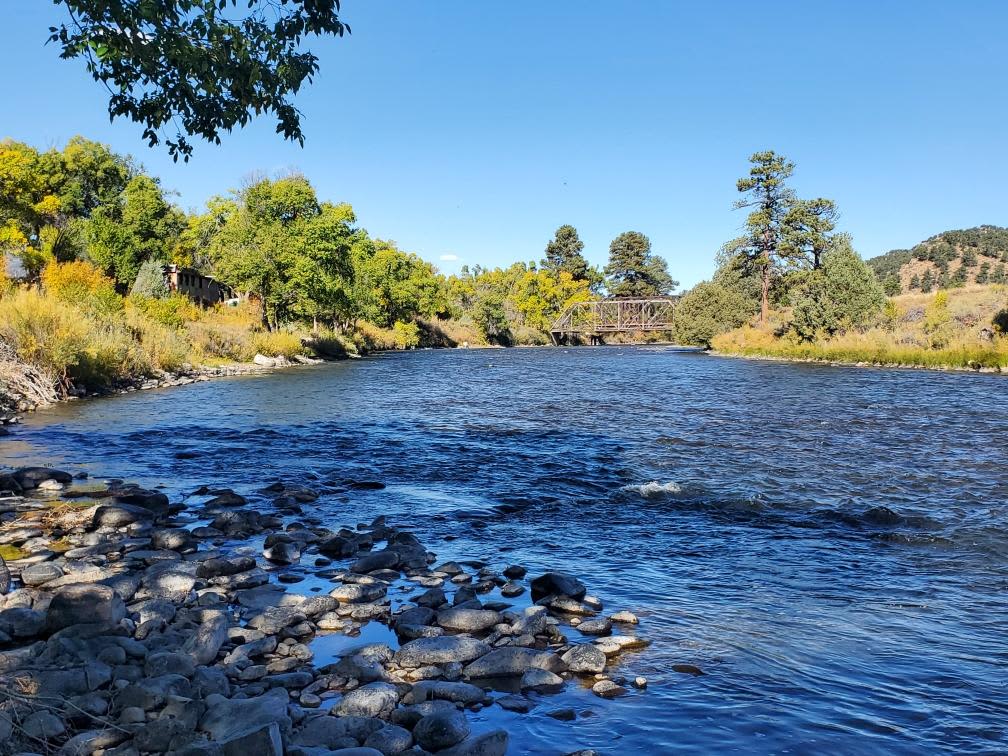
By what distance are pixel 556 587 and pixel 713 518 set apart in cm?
411

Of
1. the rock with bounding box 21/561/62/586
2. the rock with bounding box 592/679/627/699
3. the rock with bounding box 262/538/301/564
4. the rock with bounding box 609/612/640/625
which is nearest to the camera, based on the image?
the rock with bounding box 592/679/627/699

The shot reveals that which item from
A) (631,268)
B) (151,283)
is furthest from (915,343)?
(631,268)

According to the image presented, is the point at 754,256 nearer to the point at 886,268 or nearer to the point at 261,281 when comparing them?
the point at 261,281

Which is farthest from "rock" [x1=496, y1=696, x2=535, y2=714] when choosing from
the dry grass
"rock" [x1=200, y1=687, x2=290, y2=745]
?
the dry grass

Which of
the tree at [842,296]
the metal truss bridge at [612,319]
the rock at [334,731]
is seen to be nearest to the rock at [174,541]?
the rock at [334,731]

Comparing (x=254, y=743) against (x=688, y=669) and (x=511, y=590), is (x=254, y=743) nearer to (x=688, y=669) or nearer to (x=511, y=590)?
(x=688, y=669)

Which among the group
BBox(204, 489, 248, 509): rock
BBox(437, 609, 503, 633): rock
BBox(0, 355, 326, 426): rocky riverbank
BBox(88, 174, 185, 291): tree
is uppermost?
BBox(88, 174, 185, 291): tree

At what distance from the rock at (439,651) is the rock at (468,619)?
42 centimetres

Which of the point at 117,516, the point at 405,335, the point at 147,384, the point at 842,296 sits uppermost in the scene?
the point at 842,296

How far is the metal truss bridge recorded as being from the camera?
120281 millimetres

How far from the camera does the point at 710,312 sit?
78750mm

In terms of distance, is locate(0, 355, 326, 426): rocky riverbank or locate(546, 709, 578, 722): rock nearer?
locate(546, 709, 578, 722): rock

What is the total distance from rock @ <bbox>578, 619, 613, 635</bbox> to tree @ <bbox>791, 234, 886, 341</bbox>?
170 ft

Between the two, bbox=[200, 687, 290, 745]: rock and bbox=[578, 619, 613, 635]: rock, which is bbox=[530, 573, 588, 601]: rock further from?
bbox=[200, 687, 290, 745]: rock
